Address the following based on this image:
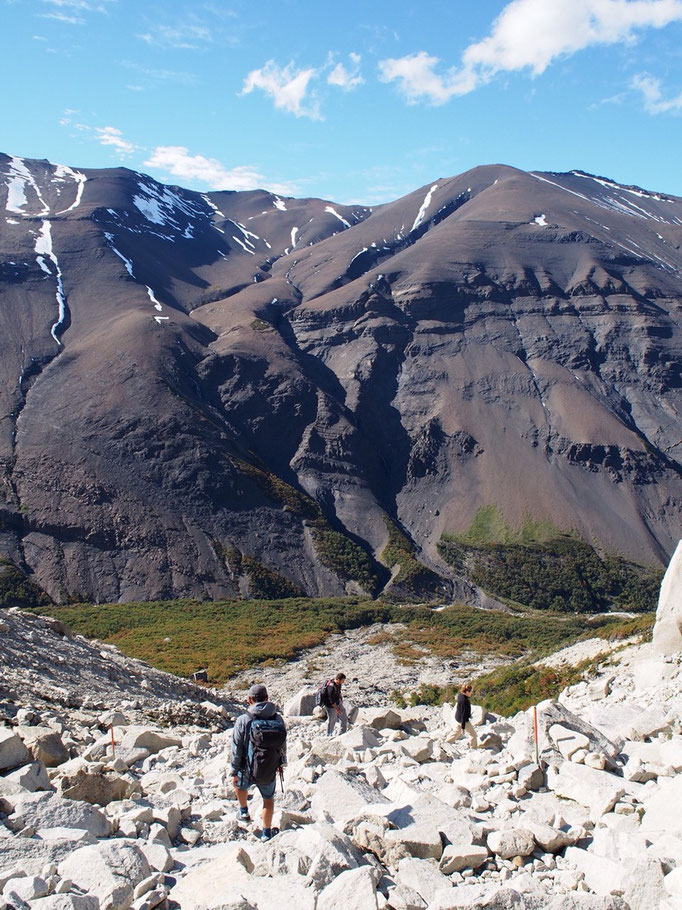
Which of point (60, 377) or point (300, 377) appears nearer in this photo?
point (60, 377)

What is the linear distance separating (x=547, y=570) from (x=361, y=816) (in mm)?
65405

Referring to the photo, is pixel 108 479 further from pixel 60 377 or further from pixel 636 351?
pixel 636 351

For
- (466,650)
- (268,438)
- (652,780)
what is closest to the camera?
(652,780)

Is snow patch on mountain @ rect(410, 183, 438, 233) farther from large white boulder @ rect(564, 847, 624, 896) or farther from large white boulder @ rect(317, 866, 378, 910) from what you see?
large white boulder @ rect(317, 866, 378, 910)

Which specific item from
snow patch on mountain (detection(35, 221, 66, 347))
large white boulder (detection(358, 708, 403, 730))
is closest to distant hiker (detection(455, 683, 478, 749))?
large white boulder (detection(358, 708, 403, 730))

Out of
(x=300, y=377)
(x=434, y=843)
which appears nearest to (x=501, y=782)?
(x=434, y=843)

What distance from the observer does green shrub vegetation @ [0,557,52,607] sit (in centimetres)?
5466

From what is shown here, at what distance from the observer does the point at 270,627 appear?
52125 mm

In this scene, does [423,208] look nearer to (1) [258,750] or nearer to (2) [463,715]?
(2) [463,715]

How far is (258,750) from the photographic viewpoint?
7.73 metres

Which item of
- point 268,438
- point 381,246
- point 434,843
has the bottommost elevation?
point 434,843

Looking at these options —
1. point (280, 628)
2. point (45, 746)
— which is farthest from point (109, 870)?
point (280, 628)

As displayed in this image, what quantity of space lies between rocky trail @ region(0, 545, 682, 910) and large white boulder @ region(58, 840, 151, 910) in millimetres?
13

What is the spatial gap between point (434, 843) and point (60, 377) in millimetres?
81617
